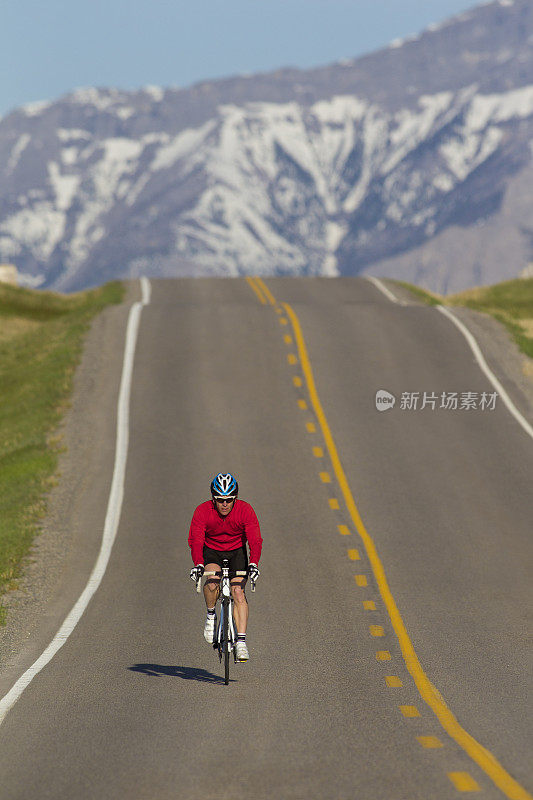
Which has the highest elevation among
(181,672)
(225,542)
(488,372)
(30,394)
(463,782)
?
(30,394)

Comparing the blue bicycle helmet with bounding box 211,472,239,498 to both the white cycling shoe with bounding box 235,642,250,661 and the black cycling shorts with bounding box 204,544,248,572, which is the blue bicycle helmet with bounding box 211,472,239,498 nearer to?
the black cycling shorts with bounding box 204,544,248,572

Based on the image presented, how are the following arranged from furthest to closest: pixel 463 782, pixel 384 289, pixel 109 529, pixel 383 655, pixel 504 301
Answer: pixel 504 301
pixel 384 289
pixel 109 529
pixel 383 655
pixel 463 782

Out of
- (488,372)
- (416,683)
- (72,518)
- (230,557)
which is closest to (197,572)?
(230,557)

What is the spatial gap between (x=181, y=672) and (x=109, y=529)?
797 cm

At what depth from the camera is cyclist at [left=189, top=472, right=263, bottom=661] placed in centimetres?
1208

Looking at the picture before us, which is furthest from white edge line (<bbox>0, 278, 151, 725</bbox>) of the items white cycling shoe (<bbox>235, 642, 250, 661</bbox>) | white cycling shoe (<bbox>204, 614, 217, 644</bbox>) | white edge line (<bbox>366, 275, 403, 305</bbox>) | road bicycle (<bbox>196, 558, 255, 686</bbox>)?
white edge line (<bbox>366, 275, 403, 305</bbox>)

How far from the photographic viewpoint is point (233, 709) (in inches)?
441

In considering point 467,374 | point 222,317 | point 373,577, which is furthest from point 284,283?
point 373,577

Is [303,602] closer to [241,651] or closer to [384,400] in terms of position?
[241,651]

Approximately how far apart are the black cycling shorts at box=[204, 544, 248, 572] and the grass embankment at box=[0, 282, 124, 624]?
4240 millimetres

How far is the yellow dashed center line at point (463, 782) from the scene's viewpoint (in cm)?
863

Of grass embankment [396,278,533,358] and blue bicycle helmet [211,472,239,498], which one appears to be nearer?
blue bicycle helmet [211,472,239,498]

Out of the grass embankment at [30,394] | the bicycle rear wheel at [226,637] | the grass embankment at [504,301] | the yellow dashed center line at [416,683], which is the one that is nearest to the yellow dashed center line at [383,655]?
the yellow dashed center line at [416,683]

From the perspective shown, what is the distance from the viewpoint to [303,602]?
53.1 feet
